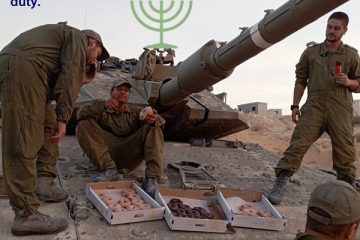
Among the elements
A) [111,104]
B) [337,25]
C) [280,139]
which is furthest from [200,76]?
[280,139]

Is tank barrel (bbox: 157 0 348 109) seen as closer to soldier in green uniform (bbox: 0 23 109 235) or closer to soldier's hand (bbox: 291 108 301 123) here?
soldier's hand (bbox: 291 108 301 123)

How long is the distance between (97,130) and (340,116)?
227 cm

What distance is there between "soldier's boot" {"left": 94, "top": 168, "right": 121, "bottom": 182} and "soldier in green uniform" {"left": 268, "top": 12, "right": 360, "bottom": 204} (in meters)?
1.42

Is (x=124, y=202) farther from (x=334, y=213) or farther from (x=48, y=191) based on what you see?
(x=334, y=213)

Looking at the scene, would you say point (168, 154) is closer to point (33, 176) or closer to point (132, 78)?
point (132, 78)

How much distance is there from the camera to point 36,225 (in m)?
3.11

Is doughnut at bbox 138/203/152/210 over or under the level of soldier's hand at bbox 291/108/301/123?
under

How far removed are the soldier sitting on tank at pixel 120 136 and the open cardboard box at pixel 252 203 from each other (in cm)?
64

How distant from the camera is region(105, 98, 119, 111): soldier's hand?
4.60 metres

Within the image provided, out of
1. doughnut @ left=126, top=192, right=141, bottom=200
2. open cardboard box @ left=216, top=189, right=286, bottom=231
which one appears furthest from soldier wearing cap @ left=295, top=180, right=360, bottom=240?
doughnut @ left=126, top=192, right=141, bottom=200

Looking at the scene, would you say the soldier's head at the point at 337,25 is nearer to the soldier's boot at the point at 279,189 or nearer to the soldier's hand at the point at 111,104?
the soldier's boot at the point at 279,189

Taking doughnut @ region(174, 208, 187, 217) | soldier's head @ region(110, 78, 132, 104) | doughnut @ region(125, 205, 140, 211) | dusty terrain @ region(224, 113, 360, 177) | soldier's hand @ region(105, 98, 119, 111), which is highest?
soldier's head @ region(110, 78, 132, 104)

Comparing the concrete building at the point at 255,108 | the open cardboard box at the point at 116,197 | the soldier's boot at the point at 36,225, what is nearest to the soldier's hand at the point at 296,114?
the open cardboard box at the point at 116,197

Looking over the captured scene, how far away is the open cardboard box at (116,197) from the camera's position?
3.34 m
